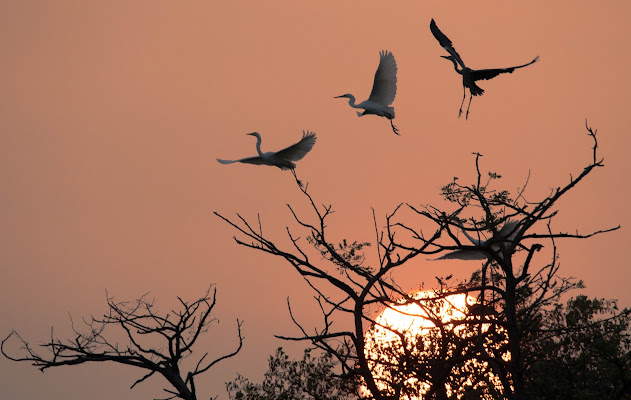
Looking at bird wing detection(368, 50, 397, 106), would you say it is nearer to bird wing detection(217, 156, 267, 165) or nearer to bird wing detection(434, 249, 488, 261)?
bird wing detection(217, 156, 267, 165)

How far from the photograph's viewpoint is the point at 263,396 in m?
22.8

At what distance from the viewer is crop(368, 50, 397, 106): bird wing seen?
16.9m

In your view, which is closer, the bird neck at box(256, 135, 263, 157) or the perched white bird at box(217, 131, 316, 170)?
the perched white bird at box(217, 131, 316, 170)

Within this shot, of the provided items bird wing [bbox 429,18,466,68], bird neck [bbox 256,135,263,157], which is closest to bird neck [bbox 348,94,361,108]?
bird neck [bbox 256,135,263,157]

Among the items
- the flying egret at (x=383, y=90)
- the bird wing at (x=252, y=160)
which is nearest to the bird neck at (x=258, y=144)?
the bird wing at (x=252, y=160)

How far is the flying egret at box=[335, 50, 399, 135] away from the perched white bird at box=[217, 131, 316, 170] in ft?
3.59

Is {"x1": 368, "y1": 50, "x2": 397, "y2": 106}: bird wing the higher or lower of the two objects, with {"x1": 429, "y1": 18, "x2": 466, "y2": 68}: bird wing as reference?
higher

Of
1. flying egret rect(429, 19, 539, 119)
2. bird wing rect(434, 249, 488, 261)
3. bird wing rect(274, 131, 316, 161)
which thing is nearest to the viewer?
flying egret rect(429, 19, 539, 119)

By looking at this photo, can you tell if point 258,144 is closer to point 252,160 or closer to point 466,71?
point 252,160

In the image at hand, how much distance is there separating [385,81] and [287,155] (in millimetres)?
2278

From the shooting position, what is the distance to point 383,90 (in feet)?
56.0

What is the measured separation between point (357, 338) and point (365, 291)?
60cm

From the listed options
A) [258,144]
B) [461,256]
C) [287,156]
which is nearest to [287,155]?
[287,156]

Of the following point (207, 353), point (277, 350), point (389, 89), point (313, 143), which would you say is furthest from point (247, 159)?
point (277, 350)
